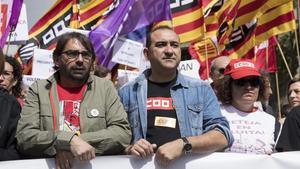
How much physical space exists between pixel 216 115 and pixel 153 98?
1.40 ft

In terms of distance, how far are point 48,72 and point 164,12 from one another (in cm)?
174

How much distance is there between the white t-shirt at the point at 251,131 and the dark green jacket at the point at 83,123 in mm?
904

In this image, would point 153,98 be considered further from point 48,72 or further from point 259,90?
point 48,72

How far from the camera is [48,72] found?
7758 millimetres

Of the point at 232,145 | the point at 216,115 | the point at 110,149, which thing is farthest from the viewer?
the point at 232,145

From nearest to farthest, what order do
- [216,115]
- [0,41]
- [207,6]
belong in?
1. [216,115]
2. [0,41]
3. [207,6]

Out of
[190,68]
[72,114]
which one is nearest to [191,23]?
[190,68]

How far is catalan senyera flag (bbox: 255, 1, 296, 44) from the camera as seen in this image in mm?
8336

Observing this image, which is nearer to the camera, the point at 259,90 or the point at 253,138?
the point at 253,138

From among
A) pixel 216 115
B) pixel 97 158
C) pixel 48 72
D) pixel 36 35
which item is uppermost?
pixel 36 35

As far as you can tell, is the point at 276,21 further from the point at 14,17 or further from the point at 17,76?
the point at 17,76

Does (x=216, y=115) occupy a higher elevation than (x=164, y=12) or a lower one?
lower

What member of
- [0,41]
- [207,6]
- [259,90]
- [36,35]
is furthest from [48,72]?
[259,90]

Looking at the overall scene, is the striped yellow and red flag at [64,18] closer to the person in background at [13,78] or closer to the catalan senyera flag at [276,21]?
the catalan senyera flag at [276,21]
